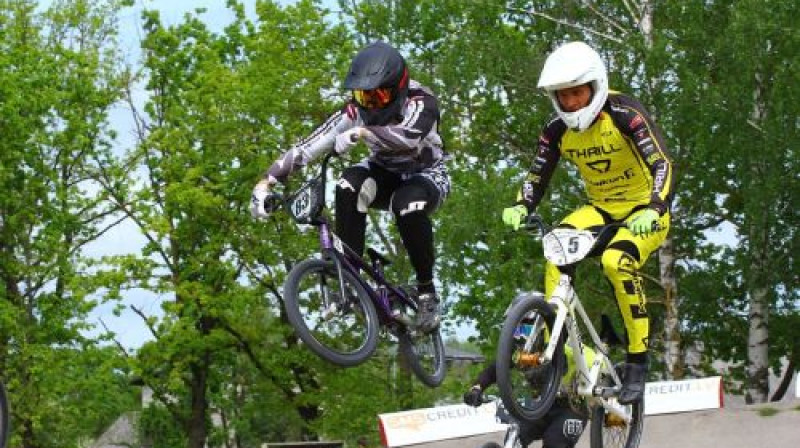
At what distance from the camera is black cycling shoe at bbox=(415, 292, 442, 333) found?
1010 centimetres

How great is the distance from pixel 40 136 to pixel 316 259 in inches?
1102

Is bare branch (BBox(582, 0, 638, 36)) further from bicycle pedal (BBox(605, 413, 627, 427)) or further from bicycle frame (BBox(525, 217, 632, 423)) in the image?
bicycle frame (BBox(525, 217, 632, 423))

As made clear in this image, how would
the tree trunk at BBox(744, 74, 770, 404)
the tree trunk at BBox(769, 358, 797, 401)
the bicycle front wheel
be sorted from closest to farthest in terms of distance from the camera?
the bicycle front wheel
the tree trunk at BBox(744, 74, 770, 404)
the tree trunk at BBox(769, 358, 797, 401)

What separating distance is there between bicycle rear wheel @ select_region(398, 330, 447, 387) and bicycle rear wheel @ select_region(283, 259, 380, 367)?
578 mm

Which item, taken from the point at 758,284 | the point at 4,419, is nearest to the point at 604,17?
the point at 758,284

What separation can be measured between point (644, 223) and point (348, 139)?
209cm

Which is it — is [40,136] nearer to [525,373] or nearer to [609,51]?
[609,51]

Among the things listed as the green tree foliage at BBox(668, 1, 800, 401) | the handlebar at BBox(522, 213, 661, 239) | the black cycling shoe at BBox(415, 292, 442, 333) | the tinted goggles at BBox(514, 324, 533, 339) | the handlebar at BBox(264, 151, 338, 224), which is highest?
the green tree foliage at BBox(668, 1, 800, 401)

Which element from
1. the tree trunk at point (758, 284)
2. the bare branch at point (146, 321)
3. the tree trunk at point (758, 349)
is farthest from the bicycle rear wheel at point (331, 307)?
the bare branch at point (146, 321)

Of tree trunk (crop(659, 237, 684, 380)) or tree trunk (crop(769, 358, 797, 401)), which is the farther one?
tree trunk (crop(769, 358, 797, 401))

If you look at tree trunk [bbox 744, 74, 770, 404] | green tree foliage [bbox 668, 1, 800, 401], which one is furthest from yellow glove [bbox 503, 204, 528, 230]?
tree trunk [bbox 744, 74, 770, 404]

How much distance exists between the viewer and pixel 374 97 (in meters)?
9.27

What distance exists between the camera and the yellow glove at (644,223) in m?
8.41

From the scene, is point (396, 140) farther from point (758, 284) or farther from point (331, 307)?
point (758, 284)
